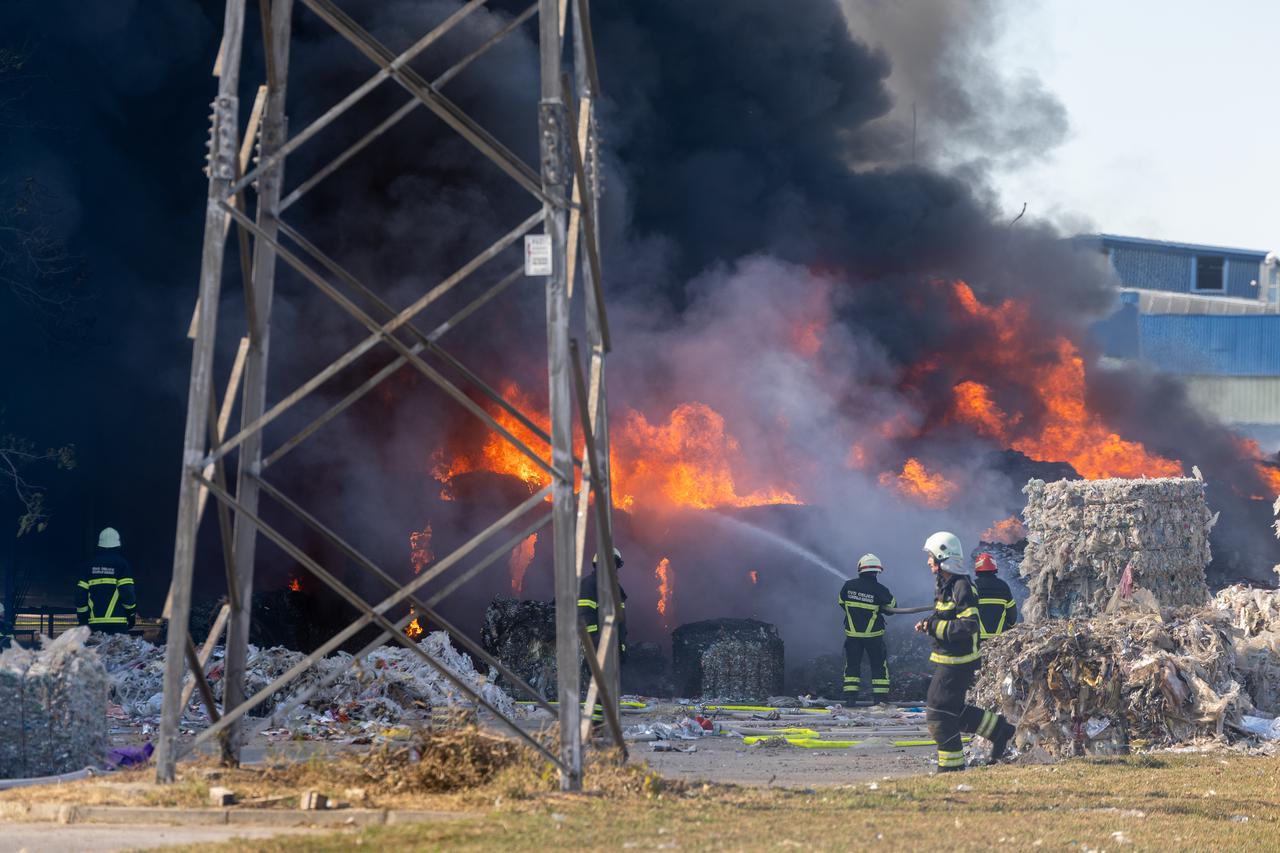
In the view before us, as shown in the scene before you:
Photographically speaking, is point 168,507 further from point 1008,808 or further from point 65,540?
point 1008,808

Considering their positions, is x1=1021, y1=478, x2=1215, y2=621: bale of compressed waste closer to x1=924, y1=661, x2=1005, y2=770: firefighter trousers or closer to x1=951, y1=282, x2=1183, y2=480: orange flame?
x1=924, y1=661, x2=1005, y2=770: firefighter trousers

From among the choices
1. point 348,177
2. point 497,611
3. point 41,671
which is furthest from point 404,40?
point 41,671

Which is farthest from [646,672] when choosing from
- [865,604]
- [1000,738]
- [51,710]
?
[51,710]

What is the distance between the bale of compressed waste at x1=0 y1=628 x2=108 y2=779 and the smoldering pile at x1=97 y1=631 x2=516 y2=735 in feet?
8.42

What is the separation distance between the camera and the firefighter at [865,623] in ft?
54.4

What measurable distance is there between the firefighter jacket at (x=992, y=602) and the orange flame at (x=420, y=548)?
10228 mm

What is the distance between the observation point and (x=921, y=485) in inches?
979

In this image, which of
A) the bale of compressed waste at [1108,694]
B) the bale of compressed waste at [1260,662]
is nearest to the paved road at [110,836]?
the bale of compressed waste at [1108,694]

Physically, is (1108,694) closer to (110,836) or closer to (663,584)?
(110,836)

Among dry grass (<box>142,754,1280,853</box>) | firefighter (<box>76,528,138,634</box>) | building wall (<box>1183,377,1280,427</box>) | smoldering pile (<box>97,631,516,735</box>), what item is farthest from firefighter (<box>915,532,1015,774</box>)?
building wall (<box>1183,377,1280,427</box>)

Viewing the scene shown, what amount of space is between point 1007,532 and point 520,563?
7419 millimetres

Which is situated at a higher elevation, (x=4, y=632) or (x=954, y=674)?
(x=4, y=632)

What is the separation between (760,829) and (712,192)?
21.5m

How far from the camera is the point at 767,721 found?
1546 centimetres
